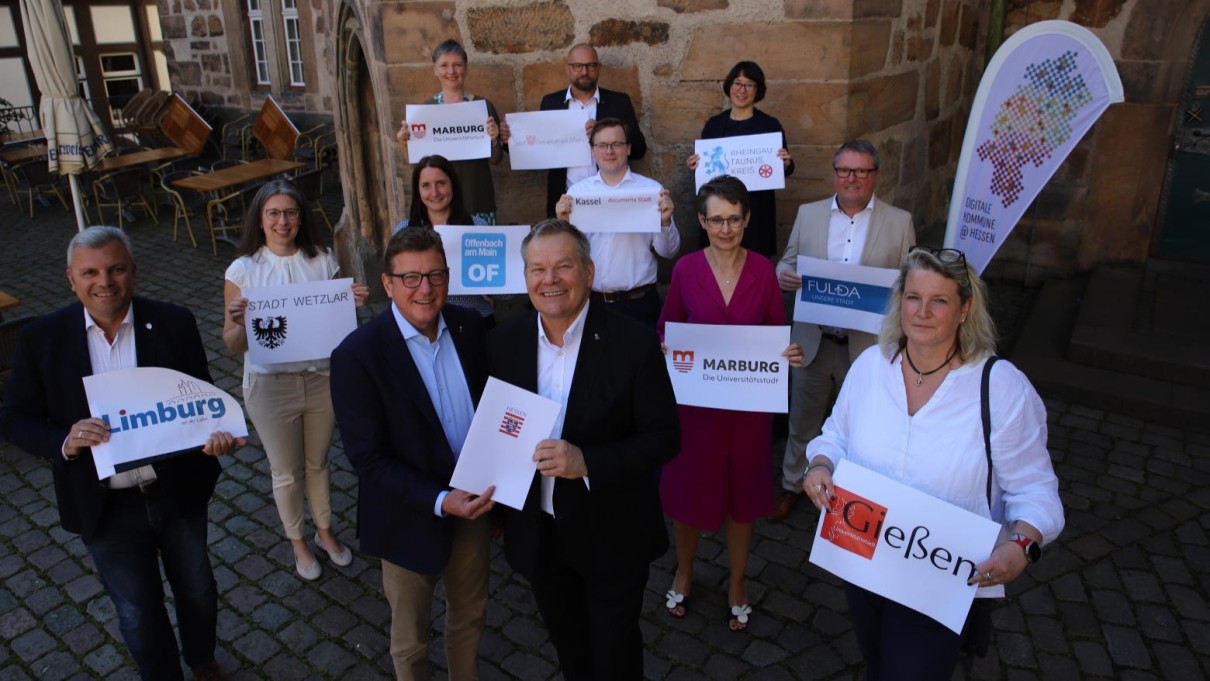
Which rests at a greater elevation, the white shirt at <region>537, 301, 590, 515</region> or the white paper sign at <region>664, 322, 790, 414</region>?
the white shirt at <region>537, 301, 590, 515</region>

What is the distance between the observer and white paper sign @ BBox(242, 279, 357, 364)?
372cm

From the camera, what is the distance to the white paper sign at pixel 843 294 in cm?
400

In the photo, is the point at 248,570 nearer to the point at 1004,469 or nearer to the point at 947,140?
the point at 1004,469

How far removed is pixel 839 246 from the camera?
13.9 feet

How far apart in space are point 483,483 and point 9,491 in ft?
13.9

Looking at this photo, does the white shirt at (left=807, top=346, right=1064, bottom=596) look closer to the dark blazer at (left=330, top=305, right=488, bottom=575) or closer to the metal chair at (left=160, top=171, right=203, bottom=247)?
the dark blazer at (left=330, top=305, right=488, bottom=575)

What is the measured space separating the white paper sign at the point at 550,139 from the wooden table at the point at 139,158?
9.85 metres

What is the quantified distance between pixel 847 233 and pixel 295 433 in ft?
9.59

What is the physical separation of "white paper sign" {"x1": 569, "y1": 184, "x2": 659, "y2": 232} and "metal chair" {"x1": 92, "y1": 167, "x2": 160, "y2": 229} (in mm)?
9424

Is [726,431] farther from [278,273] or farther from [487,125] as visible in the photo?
[487,125]

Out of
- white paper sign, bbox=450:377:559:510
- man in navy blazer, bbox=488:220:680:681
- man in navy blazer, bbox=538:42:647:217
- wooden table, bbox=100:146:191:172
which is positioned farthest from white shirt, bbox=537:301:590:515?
wooden table, bbox=100:146:191:172

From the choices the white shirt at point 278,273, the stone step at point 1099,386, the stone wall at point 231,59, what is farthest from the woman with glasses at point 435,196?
the stone wall at point 231,59

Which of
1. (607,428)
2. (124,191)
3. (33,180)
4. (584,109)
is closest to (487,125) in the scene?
(584,109)

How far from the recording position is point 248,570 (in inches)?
172
